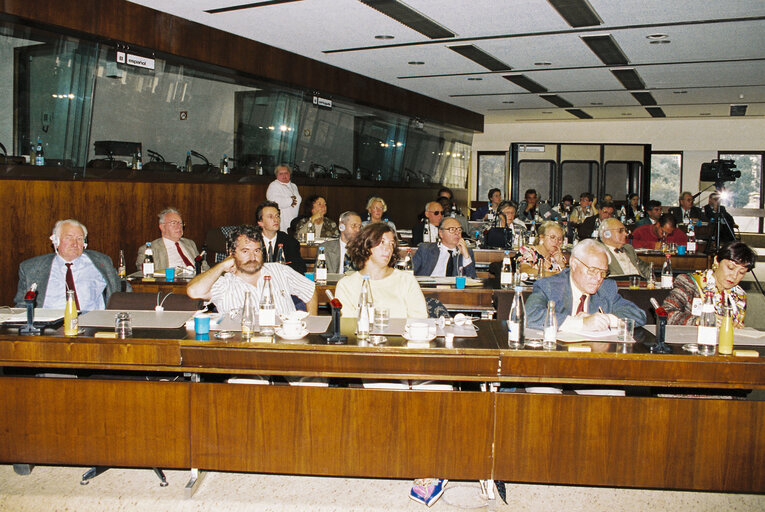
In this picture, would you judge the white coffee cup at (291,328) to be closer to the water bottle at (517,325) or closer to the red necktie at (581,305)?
the water bottle at (517,325)

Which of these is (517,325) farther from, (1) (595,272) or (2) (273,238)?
(2) (273,238)

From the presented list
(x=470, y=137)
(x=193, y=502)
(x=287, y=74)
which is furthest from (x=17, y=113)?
(x=470, y=137)

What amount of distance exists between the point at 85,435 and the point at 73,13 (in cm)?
434

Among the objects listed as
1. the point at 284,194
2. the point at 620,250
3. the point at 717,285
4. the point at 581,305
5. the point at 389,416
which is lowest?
the point at 389,416

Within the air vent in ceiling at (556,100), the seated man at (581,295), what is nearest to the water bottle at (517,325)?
the seated man at (581,295)

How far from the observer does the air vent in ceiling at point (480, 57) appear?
8.64m

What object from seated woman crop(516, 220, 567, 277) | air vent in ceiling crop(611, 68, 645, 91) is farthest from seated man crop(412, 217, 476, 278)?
air vent in ceiling crop(611, 68, 645, 91)

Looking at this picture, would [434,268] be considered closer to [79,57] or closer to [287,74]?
[79,57]

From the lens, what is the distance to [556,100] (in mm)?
13773

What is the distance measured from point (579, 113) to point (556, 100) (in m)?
2.65

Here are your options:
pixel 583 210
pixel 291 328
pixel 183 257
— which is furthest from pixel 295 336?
pixel 583 210

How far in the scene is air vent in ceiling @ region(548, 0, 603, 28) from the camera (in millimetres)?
6438

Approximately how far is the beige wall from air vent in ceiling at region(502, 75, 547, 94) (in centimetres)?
555

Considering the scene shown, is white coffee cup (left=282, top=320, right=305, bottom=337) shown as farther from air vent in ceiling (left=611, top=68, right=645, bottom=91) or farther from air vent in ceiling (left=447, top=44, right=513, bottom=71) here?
air vent in ceiling (left=611, top=68, right=645, bottom=91)
